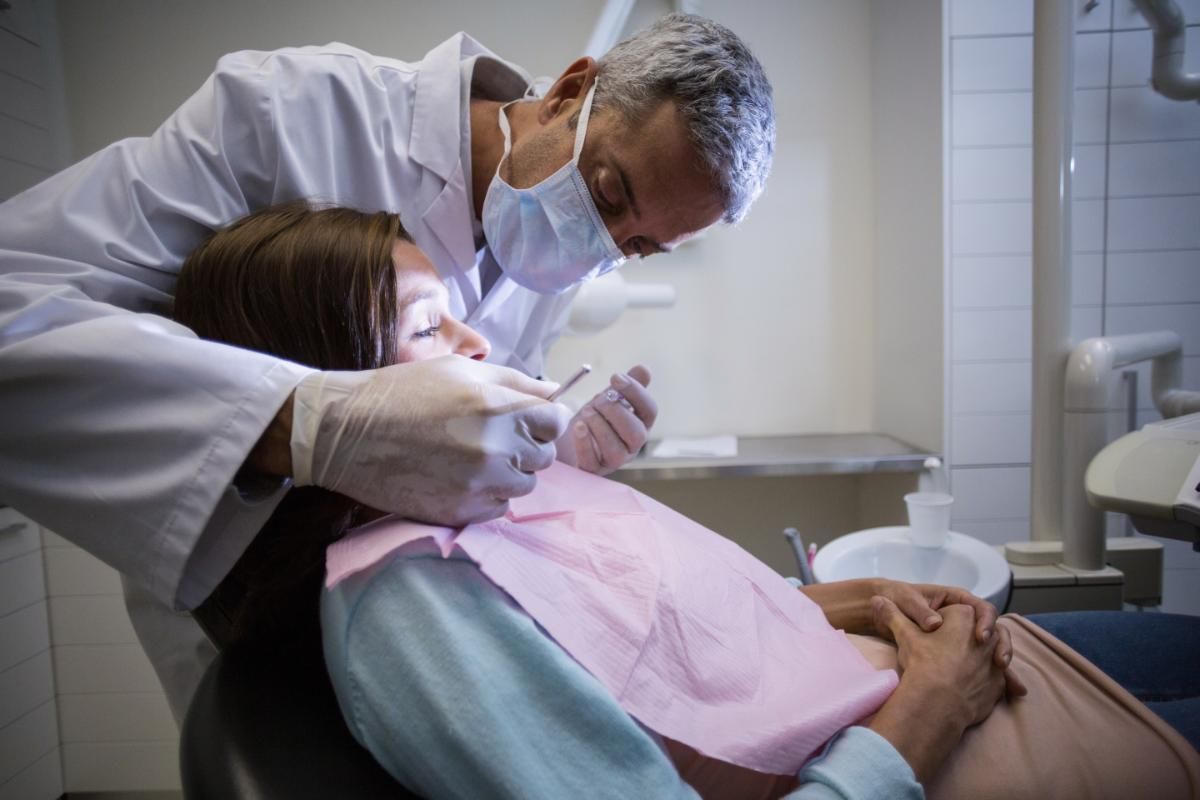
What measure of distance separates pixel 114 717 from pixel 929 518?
2601 millimetres

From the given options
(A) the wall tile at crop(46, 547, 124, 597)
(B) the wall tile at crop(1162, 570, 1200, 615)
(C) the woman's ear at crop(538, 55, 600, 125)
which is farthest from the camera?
(A) the wall tile at crop(46, 547, 124, 597)

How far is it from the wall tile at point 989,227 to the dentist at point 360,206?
125 cm

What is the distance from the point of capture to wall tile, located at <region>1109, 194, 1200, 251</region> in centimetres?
163

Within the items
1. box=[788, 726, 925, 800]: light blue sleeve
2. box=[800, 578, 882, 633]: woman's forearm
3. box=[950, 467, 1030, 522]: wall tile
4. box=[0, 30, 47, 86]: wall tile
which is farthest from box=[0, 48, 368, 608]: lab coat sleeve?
box=[950, 467, 1030, 522]: wall tile

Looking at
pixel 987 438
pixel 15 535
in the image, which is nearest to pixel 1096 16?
pixel 987 438

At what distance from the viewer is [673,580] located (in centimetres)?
74

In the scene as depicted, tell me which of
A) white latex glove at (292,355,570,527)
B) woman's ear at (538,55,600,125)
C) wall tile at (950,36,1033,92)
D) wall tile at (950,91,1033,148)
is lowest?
white latex glove at (292,355,570,527)

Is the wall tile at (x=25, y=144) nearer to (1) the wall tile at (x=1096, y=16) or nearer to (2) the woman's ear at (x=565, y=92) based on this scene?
(2) the woman's ear at (x=565, y=92)

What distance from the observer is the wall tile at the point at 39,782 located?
203cm

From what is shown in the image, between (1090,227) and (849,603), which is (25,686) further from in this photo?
(1090,227)

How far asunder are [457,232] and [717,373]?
1.44 meters

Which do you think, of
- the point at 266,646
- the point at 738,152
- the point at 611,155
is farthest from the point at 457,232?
the point at 266,646

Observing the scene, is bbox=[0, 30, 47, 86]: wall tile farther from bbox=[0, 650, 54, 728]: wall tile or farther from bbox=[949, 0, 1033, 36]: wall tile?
bbox=[949, 0, 1033, 36]: wall tile

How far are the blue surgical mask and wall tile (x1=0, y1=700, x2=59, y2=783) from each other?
87.9 inches
